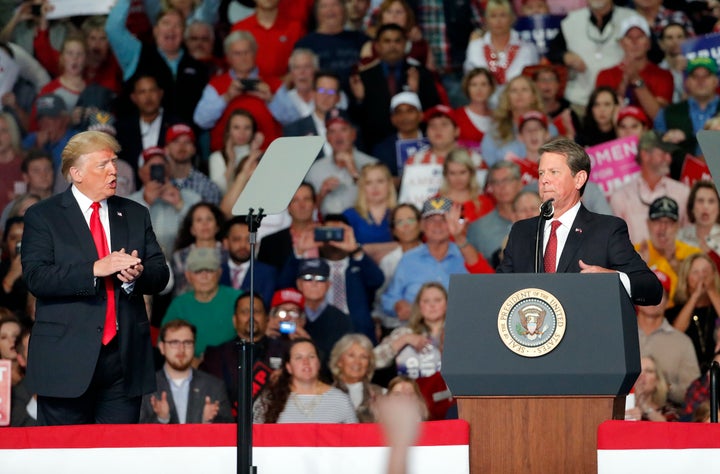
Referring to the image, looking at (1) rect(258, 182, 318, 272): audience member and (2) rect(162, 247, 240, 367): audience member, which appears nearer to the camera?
(2) rect(162, 247, 240, 367): audience member

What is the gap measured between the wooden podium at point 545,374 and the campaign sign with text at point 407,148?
5.31 meters

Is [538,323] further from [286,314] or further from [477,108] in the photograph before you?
[477,108]

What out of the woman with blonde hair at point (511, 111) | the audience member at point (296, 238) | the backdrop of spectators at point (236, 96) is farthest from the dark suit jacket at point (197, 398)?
the woman with blonde hair at point (511, 111)

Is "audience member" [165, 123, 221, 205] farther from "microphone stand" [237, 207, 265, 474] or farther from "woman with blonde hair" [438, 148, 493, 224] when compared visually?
"microphone stand" [237, 207, 265, 474]

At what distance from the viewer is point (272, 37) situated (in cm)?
1007

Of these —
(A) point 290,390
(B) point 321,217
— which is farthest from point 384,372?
(B) point 321,217

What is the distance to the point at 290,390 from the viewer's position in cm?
739

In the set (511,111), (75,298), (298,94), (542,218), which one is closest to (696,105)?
(511,111)

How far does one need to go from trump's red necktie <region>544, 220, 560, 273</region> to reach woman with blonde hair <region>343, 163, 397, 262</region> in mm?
4105

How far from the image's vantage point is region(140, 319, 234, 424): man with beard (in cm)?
A: 748

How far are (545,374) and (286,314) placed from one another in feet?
13.5

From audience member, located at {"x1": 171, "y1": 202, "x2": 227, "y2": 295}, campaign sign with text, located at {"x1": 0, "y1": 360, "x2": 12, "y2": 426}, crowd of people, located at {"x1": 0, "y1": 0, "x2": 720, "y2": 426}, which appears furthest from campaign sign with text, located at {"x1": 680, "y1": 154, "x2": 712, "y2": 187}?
campaign sign with text, located at {"x1": 0, "y1": 360, "x2": 12, "y2": 426}

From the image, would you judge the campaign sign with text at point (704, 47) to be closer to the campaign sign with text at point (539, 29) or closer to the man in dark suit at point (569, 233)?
the campaign sign with text at point (539, 29)

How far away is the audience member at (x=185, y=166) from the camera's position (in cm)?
916
